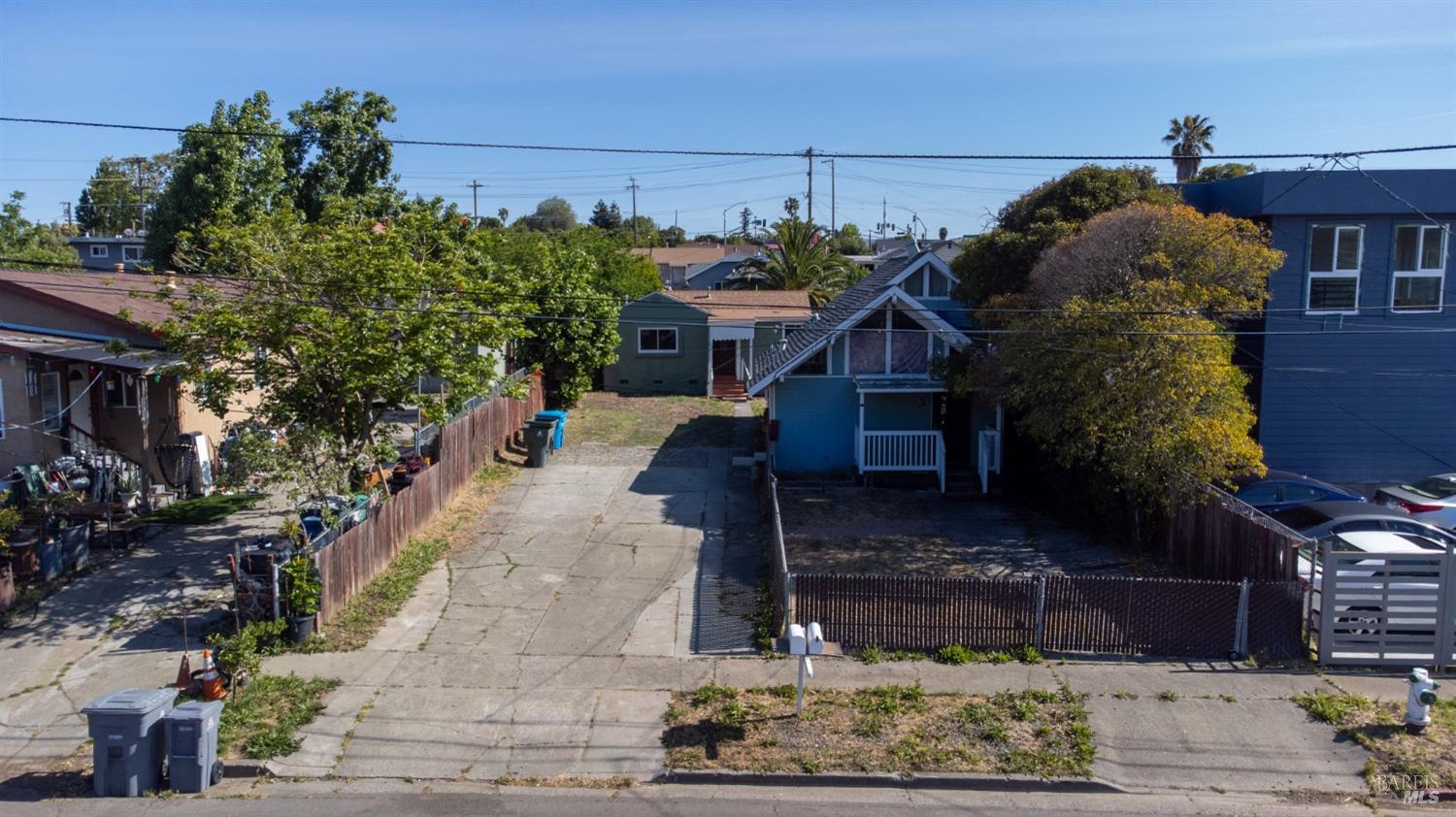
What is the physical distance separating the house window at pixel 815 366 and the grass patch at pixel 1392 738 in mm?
13663

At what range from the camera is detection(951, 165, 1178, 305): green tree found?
70.1 ft

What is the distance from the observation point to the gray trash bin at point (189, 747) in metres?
9.99

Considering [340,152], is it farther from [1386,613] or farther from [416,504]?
[1386,613]

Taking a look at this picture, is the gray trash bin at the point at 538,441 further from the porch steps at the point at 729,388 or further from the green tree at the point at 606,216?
the green tree at the point at 606,216

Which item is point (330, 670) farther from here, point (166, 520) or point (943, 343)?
point (943, 343)

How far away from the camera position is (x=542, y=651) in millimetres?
13289

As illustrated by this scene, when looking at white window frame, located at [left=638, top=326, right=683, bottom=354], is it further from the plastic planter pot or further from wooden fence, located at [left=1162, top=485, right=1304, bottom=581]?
the plastic planter pot

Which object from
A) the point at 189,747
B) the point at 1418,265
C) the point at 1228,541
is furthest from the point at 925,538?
the point at 1418,265

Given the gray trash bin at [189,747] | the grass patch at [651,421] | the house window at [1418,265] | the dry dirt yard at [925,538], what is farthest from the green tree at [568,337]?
the gray trash bin at [189,747]

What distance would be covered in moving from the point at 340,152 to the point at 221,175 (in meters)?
4.38

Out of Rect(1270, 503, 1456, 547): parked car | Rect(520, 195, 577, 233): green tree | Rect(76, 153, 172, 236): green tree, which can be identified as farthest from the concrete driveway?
Rect(520, 195, 577, 233): green tree

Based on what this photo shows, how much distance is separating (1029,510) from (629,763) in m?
13.2

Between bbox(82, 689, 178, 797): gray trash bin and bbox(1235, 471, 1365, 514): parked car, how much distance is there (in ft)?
55.5

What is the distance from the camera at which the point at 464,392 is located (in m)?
17.2
